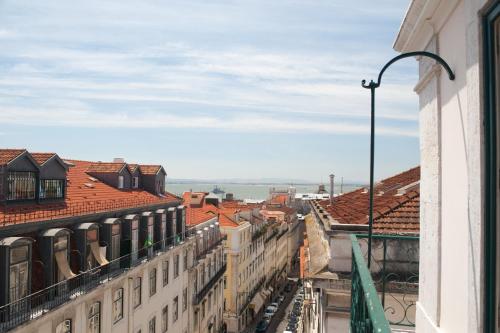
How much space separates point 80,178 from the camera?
2280cm

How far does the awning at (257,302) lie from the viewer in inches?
2137

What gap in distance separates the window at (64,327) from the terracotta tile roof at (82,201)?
3.40 meters

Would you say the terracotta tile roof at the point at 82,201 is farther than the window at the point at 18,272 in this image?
Yes

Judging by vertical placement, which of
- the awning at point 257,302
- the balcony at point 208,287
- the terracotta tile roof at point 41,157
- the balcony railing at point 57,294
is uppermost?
the terracotta tile roof at point 41,157

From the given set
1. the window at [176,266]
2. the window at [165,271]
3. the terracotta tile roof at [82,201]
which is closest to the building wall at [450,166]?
the terracotta tile roof at [82,201]

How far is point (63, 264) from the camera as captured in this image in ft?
49.1

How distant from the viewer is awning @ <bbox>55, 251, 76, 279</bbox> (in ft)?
48.4

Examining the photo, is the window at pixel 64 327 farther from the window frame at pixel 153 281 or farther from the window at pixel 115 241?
the window frame at pixel 153 281

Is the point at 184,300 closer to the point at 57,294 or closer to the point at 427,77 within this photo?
the point at 57,294

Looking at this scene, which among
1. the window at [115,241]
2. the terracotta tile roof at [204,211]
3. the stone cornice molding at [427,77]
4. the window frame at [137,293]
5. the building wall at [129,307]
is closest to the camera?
the stone cornice molding at [427,77]

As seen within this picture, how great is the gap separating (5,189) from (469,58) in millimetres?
14486

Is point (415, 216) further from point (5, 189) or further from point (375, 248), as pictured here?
point (5, 189)

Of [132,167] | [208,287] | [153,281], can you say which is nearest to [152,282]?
[153,281]

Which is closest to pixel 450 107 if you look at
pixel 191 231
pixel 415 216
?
pixel 415 216
